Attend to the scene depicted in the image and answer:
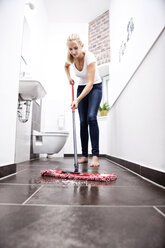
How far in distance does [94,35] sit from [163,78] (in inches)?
118

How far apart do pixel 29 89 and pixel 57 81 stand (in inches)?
70.0

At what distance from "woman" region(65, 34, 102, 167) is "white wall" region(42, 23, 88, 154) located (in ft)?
4.67

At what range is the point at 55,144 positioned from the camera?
91.6 inches

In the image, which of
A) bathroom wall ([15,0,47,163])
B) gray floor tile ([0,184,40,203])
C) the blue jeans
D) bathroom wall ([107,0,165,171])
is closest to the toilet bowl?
bathroom wall ([15,0,47,163])

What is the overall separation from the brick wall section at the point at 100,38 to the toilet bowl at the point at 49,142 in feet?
5.32

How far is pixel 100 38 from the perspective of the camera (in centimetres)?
323

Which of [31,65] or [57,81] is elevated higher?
[57,81]

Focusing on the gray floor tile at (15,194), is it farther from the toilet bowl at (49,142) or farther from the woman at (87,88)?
the toilet bowl at (49,142)

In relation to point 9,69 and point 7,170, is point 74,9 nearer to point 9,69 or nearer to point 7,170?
point 9,69

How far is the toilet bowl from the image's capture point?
90.5 inches

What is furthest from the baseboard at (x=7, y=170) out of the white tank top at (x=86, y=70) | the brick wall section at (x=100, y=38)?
the brick wall section at (x=100, y=38)

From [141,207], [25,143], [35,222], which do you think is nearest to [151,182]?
[141,207]

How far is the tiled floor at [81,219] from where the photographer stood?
0.31 metres

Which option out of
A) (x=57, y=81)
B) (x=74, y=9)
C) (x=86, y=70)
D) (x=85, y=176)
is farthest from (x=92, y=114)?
(x=74, y=9)
